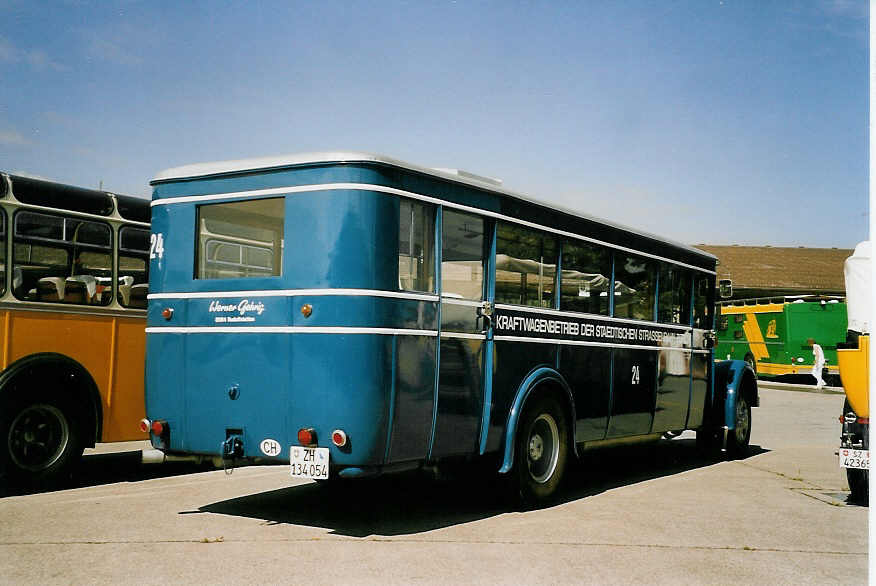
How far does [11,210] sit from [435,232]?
4.10 meters

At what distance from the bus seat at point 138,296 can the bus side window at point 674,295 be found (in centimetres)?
577

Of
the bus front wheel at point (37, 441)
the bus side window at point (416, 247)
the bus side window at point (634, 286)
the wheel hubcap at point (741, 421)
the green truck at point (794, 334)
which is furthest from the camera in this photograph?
the green truck at point (794, 334)

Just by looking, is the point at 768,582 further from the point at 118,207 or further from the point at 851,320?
the point at 118,207

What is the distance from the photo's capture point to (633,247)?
10758mm

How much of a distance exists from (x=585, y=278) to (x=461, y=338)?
2.35m

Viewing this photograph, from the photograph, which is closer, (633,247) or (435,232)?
(435,232)

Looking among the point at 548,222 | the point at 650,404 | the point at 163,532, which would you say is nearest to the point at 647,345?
the point at 650,404

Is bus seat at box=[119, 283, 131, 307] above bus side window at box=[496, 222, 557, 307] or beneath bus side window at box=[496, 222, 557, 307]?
beneath

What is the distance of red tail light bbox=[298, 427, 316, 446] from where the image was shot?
7.06m

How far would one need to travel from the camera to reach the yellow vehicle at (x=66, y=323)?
350 inches

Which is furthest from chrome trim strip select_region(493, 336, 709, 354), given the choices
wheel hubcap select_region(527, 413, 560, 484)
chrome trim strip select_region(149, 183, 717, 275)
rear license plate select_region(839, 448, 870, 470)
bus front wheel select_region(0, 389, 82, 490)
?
bus front wheel select_region(0, 389, 82, 490)

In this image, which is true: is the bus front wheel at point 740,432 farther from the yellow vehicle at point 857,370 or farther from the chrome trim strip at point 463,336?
the chrome trim strip at point 463,336

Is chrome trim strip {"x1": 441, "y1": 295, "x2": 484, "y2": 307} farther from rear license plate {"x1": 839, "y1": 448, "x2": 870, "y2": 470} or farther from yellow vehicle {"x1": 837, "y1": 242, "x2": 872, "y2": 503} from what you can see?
rear license plate {"x1": 839, "y1": 448, "x2": 870, "y2": 470}

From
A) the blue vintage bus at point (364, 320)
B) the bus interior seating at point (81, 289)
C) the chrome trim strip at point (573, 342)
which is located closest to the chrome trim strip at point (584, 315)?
the blue vintage bus at point (364, 320)
